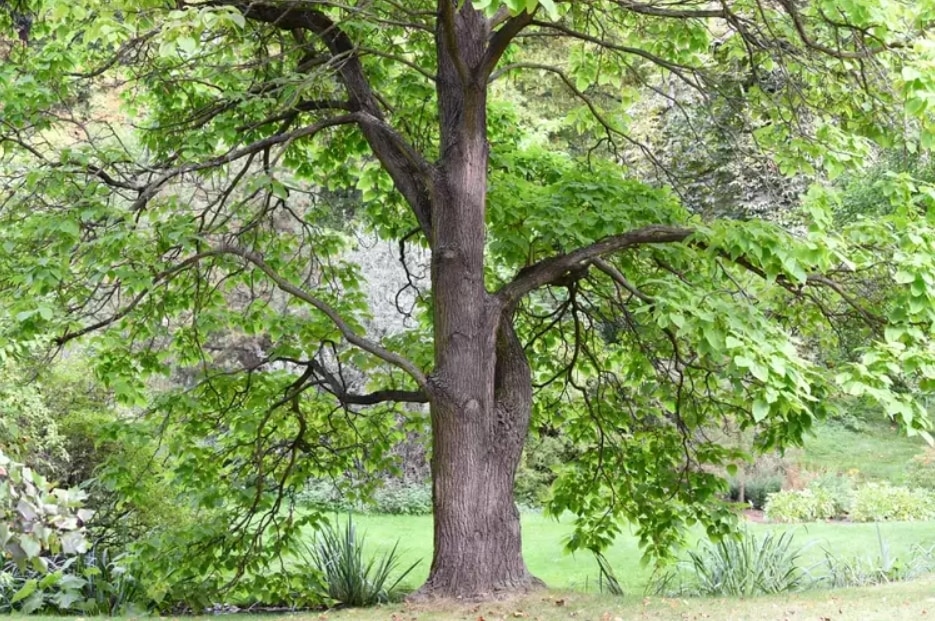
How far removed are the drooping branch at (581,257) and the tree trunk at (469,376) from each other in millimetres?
191

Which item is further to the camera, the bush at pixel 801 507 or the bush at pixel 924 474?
the bush at pixel 924 474

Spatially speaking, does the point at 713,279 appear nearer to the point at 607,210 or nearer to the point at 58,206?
the point at 607,210

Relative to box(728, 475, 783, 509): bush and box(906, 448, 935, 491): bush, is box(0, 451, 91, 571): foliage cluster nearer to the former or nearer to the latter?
box(728, 475, 783, 509): bush

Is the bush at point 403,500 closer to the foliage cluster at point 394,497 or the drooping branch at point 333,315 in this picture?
A: the foliage cluster at point 394,497

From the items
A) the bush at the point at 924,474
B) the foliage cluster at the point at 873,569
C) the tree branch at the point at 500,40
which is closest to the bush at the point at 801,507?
the bush at the point at 924,474

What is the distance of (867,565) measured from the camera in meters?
9.60

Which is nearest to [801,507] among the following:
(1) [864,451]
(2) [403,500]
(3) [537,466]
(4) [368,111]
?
(3) [537,466]

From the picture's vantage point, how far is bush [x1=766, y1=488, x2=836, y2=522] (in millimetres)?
14797

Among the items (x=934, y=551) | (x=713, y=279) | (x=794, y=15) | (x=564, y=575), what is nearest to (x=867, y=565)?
(x=934, y=551)

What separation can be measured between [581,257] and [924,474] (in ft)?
42.4

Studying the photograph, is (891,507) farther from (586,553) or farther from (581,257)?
(581,257)

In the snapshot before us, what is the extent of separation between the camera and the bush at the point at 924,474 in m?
16.8

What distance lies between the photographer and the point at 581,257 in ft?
21.5

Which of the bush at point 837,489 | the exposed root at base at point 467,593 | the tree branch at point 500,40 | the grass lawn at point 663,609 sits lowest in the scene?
the grass lawn at point 663,609
